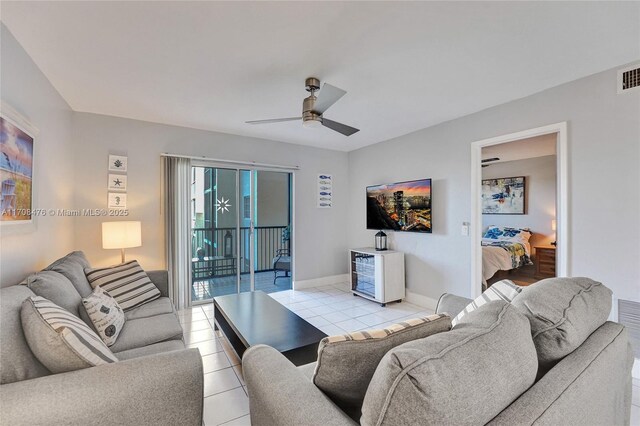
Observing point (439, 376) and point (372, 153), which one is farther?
point (372, 153)

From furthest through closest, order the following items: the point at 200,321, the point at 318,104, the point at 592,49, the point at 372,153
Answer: the point at 372,153 → the point at 200,321 → the point at 318,104 → the point at 592,49

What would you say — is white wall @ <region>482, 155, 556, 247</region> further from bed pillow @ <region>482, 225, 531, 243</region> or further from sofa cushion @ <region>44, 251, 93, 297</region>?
sofa cushion @ <region>44, 251, 93, 297</region>

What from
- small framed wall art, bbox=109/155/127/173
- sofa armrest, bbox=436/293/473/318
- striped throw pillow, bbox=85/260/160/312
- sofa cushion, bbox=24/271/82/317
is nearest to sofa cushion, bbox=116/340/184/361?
sofa cushion, bbox=24/271/82/317

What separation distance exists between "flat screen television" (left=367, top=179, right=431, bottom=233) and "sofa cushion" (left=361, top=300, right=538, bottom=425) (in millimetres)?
3070

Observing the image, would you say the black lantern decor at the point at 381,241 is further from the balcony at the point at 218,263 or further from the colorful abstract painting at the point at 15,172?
the colorful abstract painting at the point at 15,172

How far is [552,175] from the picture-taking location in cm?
522

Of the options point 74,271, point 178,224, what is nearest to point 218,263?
point 178,224

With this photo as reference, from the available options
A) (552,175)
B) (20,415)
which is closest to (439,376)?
(20,415)

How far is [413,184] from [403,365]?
11.6ft

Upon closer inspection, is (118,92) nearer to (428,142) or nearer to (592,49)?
(428,142)

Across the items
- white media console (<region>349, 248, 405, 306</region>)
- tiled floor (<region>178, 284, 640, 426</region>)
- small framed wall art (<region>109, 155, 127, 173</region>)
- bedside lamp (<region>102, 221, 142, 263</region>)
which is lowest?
tiled floor (<region>178, 284, 640, 426</region>)

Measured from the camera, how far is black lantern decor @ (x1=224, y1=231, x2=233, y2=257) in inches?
168

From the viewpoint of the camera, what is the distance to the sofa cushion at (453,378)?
633 millimetres

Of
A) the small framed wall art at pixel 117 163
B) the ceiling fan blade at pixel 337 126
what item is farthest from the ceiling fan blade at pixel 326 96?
the small framed wall art at pixel 117 163
